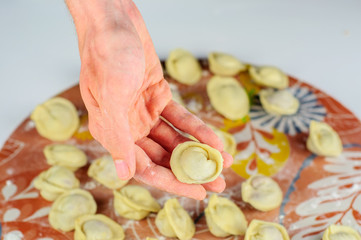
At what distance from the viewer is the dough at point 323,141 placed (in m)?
2.18

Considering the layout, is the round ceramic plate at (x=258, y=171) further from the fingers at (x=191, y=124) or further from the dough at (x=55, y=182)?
the fingers at (x=191, y=124)

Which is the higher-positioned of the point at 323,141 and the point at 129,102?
the point at 129,102

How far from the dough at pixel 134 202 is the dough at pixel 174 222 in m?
0.07

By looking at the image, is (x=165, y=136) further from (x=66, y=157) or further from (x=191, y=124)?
(x=66, y=157)

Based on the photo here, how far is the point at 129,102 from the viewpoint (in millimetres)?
1328

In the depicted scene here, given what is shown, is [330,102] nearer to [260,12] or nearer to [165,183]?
[260,12]

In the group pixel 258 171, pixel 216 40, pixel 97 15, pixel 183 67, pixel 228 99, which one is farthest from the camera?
pixel 216 40

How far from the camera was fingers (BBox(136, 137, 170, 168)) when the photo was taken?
169cm

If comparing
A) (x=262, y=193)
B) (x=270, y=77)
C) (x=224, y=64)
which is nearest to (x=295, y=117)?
(x=270, y=77)

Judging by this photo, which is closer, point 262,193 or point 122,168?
point 122,168

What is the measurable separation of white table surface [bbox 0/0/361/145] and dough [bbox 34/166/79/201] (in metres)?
0.54

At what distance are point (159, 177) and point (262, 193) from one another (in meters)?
0.62

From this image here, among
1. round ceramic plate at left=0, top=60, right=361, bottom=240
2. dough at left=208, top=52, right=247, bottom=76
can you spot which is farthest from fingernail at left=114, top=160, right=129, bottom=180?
dough at left=208, top=52, right=247, bottom=76

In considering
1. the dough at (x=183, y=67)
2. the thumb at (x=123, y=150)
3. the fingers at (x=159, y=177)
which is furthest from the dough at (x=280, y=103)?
the thumb at (x=123, y=150)
